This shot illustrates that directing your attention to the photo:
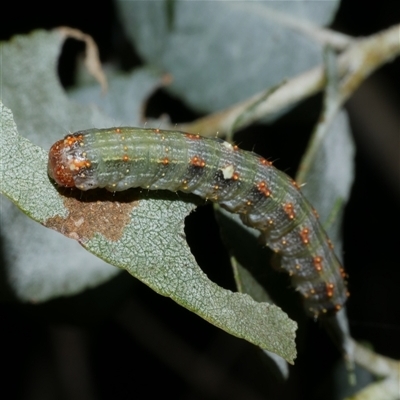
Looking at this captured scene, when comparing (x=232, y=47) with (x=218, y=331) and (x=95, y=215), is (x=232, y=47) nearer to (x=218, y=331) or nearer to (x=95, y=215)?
(x=95, y=215)

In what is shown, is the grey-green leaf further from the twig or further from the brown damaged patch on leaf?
the brown damaged patch on leaf

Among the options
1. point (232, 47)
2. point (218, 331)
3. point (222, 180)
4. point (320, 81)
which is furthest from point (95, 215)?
point (218, 331)

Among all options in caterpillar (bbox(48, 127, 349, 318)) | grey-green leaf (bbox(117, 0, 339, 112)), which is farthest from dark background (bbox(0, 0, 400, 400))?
caterpillar (bbox(48, 127, 349, 318))

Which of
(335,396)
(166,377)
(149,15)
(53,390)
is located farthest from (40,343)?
(149,15)

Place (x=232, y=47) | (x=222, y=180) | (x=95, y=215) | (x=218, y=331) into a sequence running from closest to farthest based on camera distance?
(x=95, y=215) < (x=222, y=180) < (x=232, y=47) < (x=218, y=331)

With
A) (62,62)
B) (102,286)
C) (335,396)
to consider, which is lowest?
(335,396)

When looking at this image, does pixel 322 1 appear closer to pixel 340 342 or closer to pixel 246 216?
pixel 246 216
